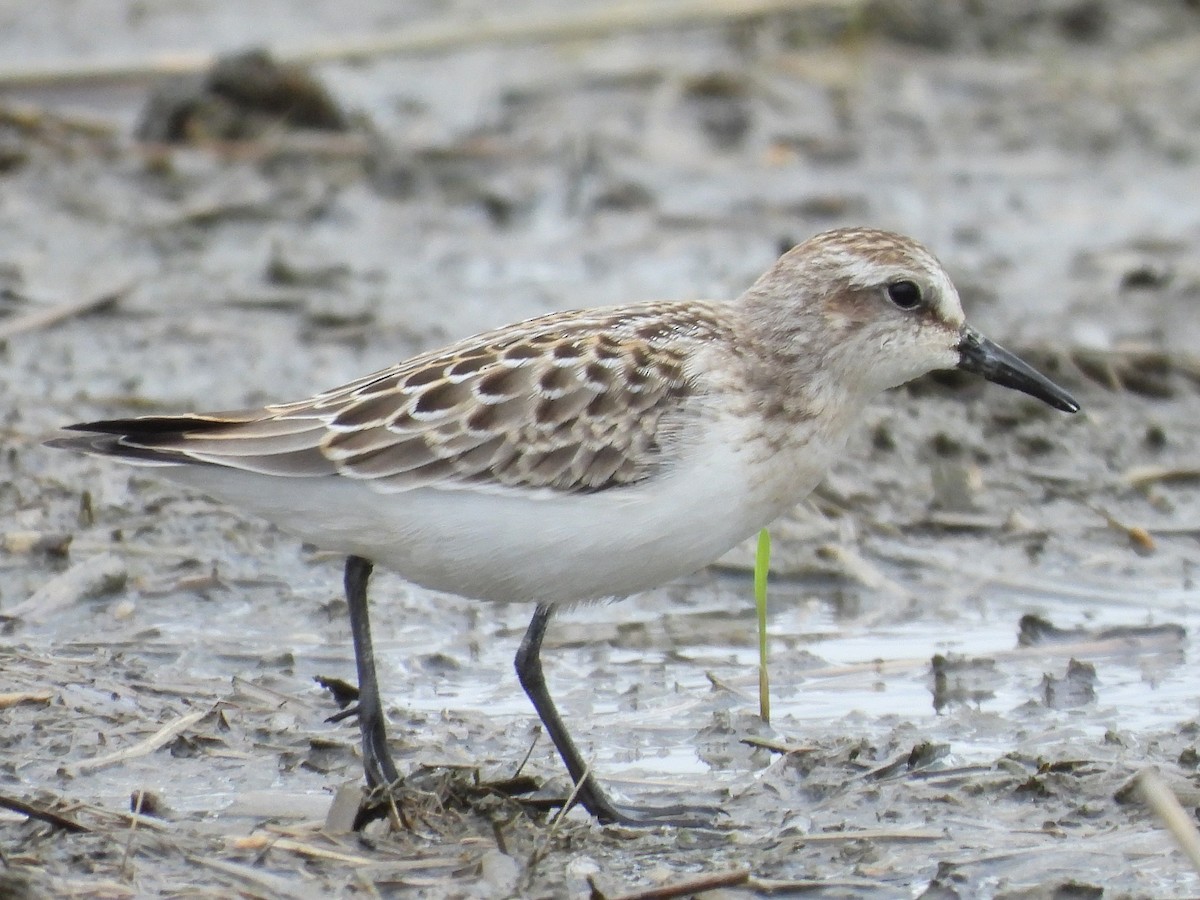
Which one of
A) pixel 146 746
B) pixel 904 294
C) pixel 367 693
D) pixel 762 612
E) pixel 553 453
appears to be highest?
pixel 904 294

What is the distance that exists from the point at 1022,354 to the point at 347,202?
421 cm

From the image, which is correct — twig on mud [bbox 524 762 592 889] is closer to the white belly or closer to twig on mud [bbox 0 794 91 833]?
the white belly

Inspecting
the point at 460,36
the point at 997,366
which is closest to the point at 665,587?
the point at 997,366

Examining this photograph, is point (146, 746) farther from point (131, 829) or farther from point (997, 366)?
point (997, 366)

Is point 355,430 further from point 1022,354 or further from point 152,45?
point 152,45

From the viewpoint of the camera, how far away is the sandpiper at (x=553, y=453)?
5434mm

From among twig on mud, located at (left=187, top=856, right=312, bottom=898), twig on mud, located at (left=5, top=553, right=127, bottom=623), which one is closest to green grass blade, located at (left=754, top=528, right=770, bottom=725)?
twig on mud, located at (left=187, top=856, right=312, bottom=898)

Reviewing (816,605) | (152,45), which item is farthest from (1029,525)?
(152,45)

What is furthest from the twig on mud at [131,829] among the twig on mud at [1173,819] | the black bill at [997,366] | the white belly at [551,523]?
the black bill at [997,366]

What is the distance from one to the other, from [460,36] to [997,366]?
283 inches

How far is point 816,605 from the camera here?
7547mm

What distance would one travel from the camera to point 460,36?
1266 cm

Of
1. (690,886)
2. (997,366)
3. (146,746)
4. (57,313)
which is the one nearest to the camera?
(690,886)

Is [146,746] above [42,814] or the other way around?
the other way around
